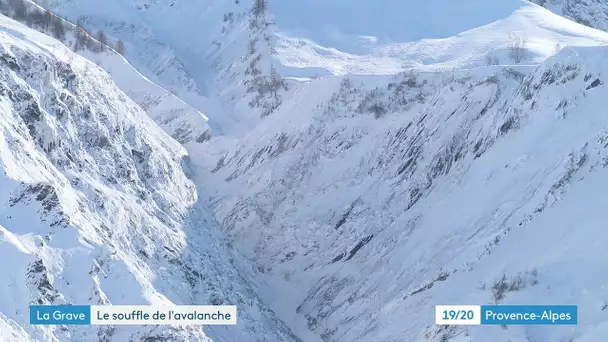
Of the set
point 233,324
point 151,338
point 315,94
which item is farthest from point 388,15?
point 151,338

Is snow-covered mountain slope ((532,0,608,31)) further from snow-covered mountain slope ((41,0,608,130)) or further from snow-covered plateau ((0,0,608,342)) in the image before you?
snow-covered plateau ((0,0,608,342))

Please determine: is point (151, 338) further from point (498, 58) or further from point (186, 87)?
point (186, 87)
